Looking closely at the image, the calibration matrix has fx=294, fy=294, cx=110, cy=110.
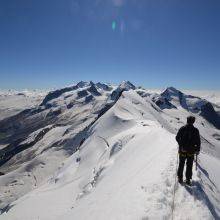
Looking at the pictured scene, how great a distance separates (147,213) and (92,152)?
2096 inches

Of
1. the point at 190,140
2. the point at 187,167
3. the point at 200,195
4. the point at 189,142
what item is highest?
the point at 190,140

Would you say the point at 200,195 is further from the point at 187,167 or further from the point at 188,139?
the point at 188,139

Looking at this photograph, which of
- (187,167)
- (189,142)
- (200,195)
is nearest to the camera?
(200,195)

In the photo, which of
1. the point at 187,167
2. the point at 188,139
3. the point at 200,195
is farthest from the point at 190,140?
the point at 200,195

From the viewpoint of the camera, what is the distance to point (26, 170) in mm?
163125

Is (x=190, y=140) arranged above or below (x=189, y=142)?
above

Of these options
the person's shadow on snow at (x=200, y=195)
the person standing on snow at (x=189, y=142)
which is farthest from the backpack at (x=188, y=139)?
the person's shadow on snow at (x=200, y=195)

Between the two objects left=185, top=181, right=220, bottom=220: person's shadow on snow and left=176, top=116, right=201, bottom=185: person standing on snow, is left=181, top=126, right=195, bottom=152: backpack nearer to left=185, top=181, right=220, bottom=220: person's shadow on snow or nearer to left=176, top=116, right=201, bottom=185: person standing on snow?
left=176, top=116, right=201, bottom=185: person standing on snow

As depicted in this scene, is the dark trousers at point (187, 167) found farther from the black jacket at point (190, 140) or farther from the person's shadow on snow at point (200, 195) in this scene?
the person's shadow on snow at point (200, 195)

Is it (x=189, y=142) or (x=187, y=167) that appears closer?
(x=187, y=167)

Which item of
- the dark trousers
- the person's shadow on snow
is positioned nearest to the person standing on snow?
the dark trousers

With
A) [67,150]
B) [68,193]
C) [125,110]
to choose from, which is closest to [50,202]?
[68,193]

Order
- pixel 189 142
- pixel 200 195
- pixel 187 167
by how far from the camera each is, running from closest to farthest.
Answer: pixel 200 195 → pixel 187 167 → pixel 189 142

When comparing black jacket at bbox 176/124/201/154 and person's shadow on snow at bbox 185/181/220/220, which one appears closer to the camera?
person's shadow on snow at bbox 185/181/220/220
